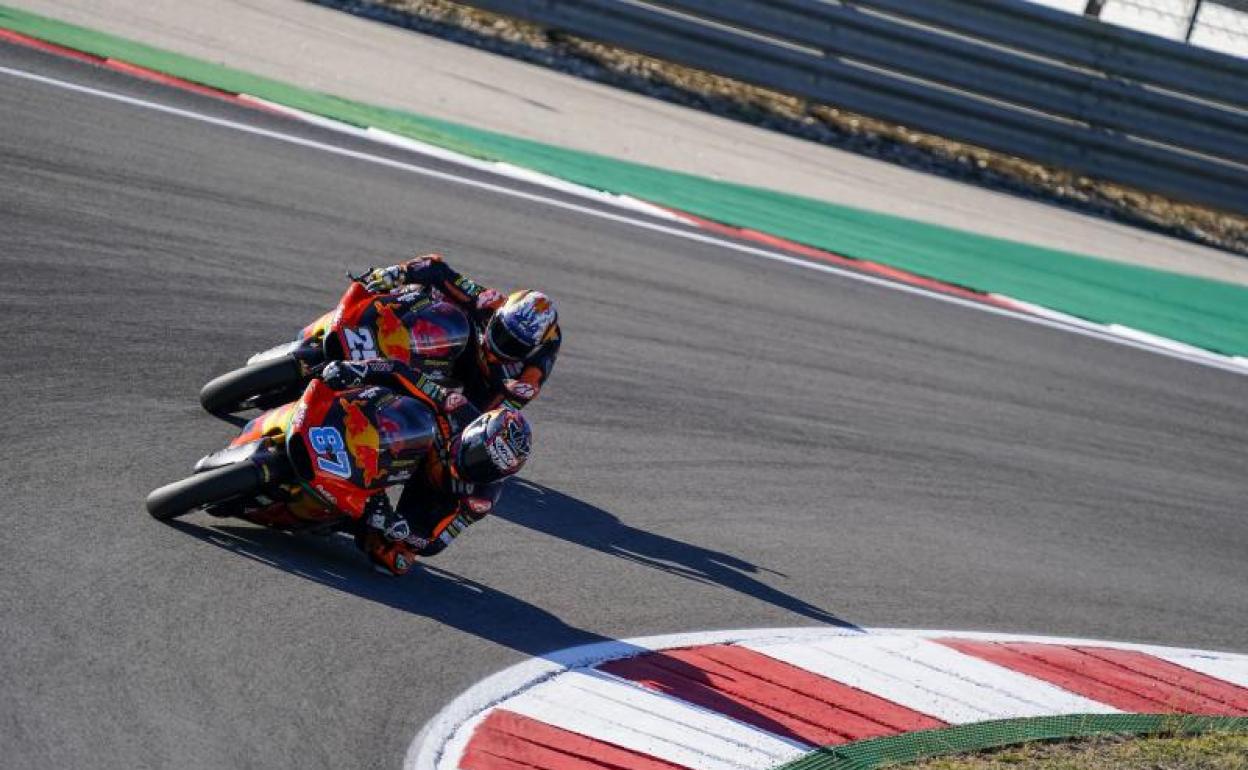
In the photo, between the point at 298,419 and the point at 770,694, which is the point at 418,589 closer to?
the point at 298,419

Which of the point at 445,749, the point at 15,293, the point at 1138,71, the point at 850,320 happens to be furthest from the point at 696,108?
the point at 445,749

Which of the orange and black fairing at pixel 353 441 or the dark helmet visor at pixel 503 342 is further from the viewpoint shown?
the dark helmet visor at pixel 503 342

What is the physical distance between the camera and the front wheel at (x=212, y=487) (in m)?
6.42

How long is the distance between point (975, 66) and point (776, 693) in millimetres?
12215

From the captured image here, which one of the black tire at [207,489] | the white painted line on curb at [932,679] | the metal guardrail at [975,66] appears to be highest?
the metal guardrail at [975,66]

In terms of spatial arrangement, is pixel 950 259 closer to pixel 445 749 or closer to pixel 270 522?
pixel 270 522

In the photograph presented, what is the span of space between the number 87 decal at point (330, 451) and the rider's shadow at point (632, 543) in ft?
4.44

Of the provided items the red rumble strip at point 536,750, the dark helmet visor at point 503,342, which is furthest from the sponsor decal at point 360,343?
the red rumble strip at point 536,750

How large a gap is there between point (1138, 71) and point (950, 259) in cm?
418

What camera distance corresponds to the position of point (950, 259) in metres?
15.0

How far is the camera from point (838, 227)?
584 inches

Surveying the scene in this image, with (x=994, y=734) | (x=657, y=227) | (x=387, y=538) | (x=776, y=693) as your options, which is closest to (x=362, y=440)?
(x=387, y=538)

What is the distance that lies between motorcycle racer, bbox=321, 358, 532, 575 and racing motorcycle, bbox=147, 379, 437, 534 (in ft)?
0.10

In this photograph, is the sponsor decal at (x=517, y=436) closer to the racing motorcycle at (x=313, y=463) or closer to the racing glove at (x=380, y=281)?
the racing motorcycle at (x=313, y=463)
